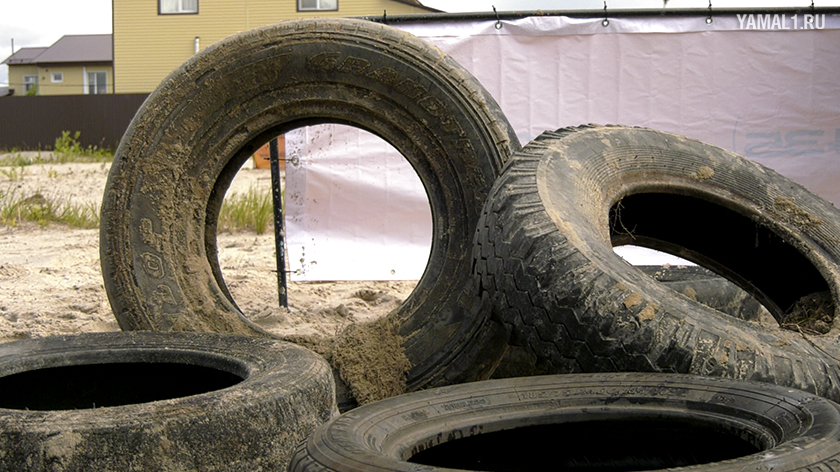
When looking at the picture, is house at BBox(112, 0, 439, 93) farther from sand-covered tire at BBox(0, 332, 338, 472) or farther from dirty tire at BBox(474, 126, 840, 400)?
sand-covered tire at BBox(0, 332, 338, 472)

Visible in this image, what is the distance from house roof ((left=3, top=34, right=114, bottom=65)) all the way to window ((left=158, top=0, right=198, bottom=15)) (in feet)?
52.4

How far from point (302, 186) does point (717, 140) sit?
3.09 meters

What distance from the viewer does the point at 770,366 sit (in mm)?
2307

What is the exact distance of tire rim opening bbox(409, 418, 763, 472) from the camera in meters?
1.68

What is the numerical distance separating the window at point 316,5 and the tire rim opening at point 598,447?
863 inches

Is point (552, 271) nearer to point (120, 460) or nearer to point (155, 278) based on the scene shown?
point (120, 460)

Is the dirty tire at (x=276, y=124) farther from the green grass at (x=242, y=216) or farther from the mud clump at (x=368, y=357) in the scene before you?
the green grass at (x=242, y=216)

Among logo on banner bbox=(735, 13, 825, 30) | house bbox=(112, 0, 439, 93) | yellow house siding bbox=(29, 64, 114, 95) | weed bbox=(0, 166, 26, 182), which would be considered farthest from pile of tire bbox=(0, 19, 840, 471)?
yellow house siding bbox=(29, 64, 114, 95)

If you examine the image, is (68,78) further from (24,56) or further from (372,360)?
(372,360)

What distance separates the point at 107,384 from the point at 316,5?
21.8 meters

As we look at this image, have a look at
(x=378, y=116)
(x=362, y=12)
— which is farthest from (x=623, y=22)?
(x=362, y=12)

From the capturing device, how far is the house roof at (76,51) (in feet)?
129

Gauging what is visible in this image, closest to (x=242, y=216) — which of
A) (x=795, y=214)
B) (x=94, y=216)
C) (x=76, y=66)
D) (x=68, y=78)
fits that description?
(x=94, y=216)

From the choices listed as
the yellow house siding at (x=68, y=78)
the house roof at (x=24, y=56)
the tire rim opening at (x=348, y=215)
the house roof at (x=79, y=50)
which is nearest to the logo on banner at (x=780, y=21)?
the tire rim opening at (x=348, y=215)
